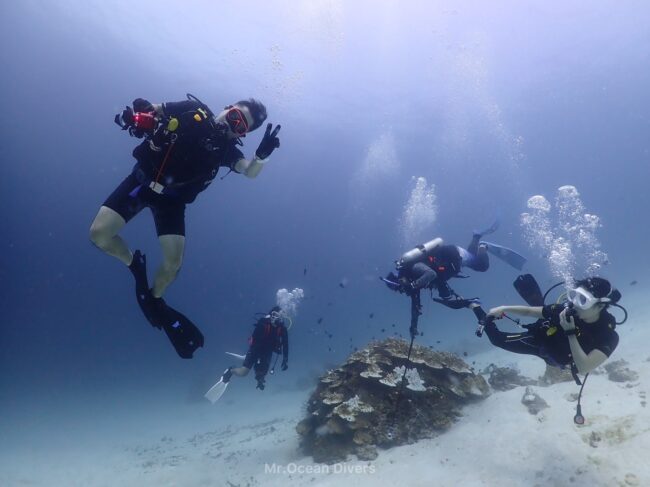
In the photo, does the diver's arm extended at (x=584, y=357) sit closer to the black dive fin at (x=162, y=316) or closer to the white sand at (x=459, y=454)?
the white sand at (x=459, y=454)

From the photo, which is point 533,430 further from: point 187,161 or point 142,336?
point 142,336

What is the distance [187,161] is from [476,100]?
167 ft

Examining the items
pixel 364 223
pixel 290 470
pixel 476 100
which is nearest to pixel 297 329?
pixel 364 223

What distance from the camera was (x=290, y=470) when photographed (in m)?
8.88

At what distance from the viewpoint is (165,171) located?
14.4 feet

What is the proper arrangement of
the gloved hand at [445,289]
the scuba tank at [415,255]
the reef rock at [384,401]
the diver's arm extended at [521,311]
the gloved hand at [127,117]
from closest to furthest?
the gloved hand at [127,117] → the diver's arm extended at [521,311] → the scuba tank at [415,255] → the reef rock at [384,401] → the gloved hand at [445,289]

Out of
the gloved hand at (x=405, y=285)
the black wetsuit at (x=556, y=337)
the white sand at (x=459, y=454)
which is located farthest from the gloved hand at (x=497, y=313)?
the white sand at (x=459, y=454)

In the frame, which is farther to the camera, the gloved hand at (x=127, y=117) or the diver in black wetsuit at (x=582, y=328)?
the diver in black wetsuit at (x=582, y=328)

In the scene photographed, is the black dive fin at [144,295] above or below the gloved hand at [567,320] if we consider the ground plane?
below

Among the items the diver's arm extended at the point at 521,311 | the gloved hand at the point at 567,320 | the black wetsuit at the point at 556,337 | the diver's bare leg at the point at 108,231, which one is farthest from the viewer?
the diver's arm extended at the point at 521,311

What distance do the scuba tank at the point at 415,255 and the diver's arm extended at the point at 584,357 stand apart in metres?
3.61

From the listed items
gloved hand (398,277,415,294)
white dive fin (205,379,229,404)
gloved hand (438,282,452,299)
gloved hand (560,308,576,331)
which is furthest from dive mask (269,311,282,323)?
gloved hand (560,308,576,331)

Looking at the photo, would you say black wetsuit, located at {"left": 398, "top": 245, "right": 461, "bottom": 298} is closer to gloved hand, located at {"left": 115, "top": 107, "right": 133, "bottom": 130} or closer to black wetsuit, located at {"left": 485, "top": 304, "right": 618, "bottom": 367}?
black wetsuit, located at {"left": 485, "top": 304, "right": 618, "bottom": 367}

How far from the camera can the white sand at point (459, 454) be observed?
240 inches
